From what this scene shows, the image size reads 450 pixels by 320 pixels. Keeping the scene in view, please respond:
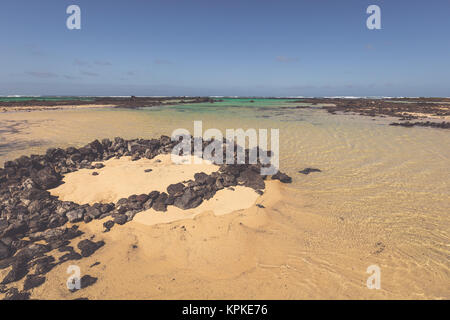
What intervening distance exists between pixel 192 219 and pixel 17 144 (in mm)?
14409

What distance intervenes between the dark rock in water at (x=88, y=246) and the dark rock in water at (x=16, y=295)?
1.06m

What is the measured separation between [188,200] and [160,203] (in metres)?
0.81

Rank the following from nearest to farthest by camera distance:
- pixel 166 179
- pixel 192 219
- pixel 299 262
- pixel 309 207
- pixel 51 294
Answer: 1. pixel 51 294
2. pixel 299 262
3. pixel 192 219
4. pixel 309 207
5. pixel 166 179

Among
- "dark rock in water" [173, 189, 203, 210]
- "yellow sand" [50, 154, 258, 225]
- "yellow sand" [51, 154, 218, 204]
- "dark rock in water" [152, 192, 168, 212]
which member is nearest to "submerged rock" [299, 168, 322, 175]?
"yellow sand" [50, 154, 258, 225]

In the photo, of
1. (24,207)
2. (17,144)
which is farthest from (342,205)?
(17,144)

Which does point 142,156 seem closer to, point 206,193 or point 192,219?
point 206,193

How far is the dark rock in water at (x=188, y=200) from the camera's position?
6586mm

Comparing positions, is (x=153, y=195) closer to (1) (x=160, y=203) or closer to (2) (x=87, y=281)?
(1) (x=160, y=203)

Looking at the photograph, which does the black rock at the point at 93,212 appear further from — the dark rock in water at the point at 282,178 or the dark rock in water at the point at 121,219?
the dark rock in water at the point at 282,178

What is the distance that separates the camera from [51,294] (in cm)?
396

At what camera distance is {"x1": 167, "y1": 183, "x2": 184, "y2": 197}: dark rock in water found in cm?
702

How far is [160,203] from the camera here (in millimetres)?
6543
